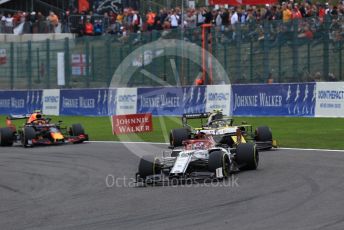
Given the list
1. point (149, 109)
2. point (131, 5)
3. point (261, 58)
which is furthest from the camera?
point (131, 5)

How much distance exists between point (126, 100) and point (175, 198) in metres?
22.1

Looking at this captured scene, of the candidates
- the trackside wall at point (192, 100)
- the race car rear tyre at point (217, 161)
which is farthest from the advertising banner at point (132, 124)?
the race car rear tyre at point (217, 161)

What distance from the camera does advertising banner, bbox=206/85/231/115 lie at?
2966 cm

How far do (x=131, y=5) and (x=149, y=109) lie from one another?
1555cm

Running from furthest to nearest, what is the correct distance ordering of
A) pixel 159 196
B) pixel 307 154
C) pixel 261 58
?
pixel 261 58 → pixel 307 154 → pixel 159 196

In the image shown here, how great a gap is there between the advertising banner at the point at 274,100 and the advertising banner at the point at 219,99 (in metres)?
0.23

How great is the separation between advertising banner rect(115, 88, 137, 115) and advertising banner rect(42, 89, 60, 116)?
412cm

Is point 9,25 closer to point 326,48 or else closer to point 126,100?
point 126,100

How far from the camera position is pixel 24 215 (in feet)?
34.1

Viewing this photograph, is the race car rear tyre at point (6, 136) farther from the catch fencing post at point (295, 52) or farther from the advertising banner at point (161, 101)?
the catch fencing post at point (295, 52)

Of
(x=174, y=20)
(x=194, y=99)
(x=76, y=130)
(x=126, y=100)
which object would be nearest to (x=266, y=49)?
(x=194, y=99)

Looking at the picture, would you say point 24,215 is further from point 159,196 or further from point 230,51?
point 230,51

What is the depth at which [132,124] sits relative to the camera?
80.9 feet

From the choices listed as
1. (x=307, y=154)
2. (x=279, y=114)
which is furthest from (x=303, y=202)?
(x=279, y=114)
